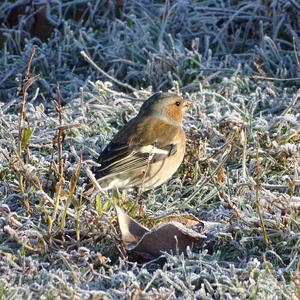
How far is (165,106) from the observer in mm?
5898

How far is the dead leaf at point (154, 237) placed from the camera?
14.4 ft

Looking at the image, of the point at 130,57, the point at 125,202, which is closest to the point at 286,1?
the point at 130,57

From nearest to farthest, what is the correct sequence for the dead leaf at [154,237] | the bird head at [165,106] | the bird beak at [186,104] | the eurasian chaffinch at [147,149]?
the dead leaf at [154,237], the eurasian chaffinch at [147,149], the bird head at [165,106], the bird beak at [186,104]

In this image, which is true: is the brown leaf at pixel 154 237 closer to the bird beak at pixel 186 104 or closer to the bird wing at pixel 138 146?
the bird wing at pixel 138 146

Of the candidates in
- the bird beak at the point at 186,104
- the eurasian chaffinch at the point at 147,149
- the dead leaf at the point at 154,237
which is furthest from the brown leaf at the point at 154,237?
the bird beak at the point at 186,104

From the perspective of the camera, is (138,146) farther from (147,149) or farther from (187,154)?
(187,154)

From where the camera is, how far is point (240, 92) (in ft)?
21.7

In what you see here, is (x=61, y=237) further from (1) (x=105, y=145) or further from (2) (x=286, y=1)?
(2) (x=286, y=1)

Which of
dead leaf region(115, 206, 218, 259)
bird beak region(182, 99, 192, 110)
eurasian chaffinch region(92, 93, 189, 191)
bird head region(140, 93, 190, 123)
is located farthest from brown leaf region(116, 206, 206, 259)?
bird beak region(182, 99, 192, 110)

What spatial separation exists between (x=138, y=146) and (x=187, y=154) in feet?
0.95

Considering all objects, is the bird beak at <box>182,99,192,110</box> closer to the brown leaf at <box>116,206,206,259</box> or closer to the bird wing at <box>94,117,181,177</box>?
the bird wing at <box>94,117,181,177</box>

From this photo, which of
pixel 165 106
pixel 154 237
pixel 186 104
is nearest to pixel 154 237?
pixel 154 237

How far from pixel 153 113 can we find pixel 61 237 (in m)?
1.58

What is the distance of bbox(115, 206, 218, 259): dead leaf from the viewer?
4383 mm
